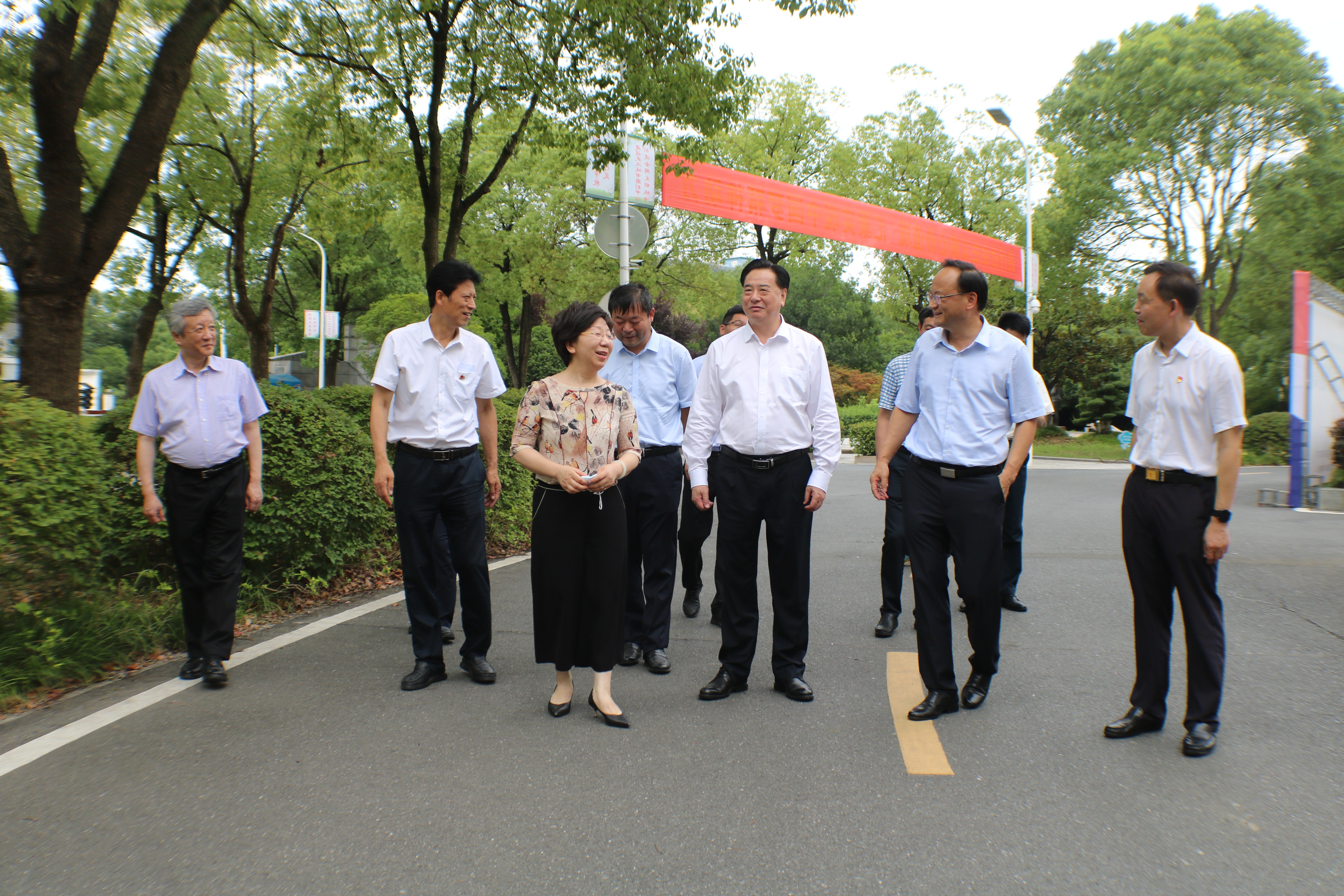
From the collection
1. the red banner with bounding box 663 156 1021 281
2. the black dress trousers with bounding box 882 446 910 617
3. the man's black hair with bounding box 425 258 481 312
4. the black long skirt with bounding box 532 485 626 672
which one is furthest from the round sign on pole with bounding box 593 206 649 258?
the black long skirt with bounding box 532 485 626 672

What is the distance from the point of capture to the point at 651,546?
202 inches

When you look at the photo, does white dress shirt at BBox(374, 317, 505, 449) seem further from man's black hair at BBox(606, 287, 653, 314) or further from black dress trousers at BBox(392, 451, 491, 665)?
man's black hair at BBox(606, 287, 653, 314)

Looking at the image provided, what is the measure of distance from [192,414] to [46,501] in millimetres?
730

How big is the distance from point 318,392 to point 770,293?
451cm

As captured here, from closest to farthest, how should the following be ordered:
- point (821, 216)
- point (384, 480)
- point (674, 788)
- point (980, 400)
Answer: point (674, 788) < point (980, 400) < point (384, 480) < point (821, 216)

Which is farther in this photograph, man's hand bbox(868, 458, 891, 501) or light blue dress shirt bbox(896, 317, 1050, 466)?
man's hand bbox(868, 458, 891, 501)

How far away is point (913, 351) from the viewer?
464 cm

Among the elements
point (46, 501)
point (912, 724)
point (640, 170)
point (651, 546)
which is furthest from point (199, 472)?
point (640, 170)

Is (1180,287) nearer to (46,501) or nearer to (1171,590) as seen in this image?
(1171,590)

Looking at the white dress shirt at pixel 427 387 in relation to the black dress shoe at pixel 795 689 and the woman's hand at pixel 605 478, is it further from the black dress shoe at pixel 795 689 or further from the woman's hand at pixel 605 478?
the black dress shoe at pixel 795 689

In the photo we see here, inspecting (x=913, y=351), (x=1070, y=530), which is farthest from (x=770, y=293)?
(x=1070, y=530)

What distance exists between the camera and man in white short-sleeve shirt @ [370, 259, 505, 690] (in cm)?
464

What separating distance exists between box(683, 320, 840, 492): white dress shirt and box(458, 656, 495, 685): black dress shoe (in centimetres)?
133

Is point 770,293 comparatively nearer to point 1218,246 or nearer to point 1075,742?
point 1075,742
